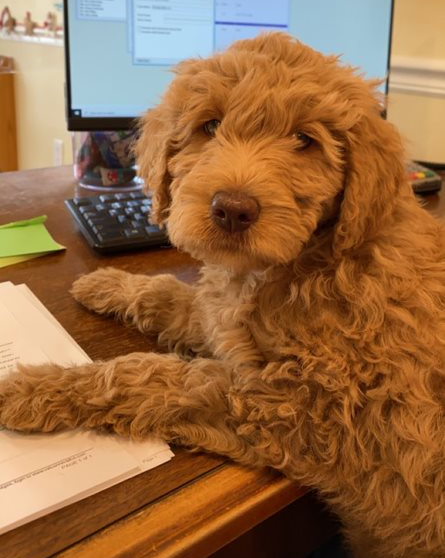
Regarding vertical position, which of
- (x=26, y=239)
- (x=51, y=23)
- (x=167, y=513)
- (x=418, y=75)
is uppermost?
→ (x=51, y=23)

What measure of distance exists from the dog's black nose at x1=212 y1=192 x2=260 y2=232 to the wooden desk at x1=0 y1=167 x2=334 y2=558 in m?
0.27

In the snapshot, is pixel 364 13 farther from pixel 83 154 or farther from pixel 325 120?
pixel 325 120

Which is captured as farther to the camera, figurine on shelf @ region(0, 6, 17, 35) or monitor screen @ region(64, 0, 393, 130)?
figurine on shelf @ region(0, 6, 17, 35)

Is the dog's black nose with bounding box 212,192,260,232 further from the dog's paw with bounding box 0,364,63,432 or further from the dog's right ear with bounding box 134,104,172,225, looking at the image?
the dog's paw with bounding box 0,364,63,432

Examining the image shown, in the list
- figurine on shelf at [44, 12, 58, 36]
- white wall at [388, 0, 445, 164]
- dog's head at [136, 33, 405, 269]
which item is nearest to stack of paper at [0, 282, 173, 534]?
dog's head at [136, 33, 405, 269]

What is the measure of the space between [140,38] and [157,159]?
26.5 inches

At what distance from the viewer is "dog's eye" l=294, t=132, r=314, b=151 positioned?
0.78 meters

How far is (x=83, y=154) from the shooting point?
156 centimetres

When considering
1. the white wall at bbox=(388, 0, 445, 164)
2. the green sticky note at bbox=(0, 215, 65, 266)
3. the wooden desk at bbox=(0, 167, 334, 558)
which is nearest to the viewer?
the wooden desk at bbox=(0, 167, 334, 558)

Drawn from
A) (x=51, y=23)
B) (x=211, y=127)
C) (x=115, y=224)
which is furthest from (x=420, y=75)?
(x=51, y=23)

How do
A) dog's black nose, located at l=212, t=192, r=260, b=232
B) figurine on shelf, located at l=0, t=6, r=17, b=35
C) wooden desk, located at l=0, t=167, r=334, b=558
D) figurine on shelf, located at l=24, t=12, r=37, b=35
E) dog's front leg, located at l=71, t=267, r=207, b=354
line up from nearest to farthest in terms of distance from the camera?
wooden desk, located at l=0, t=167, r=334, b=558 → dog's black nose, located at l=212, t=192, r=260, b=232 → dog's front leg, located at l=71, t=267, r=207, b=354 → figurine on shelf, located at l=24, t=12, r=37, b=35 → figurine on shelf, located at l=0, t=6, r=17, b=35

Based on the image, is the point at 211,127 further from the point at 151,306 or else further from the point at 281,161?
the point at 151,306

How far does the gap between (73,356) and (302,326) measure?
333 mm

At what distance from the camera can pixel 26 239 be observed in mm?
1205
